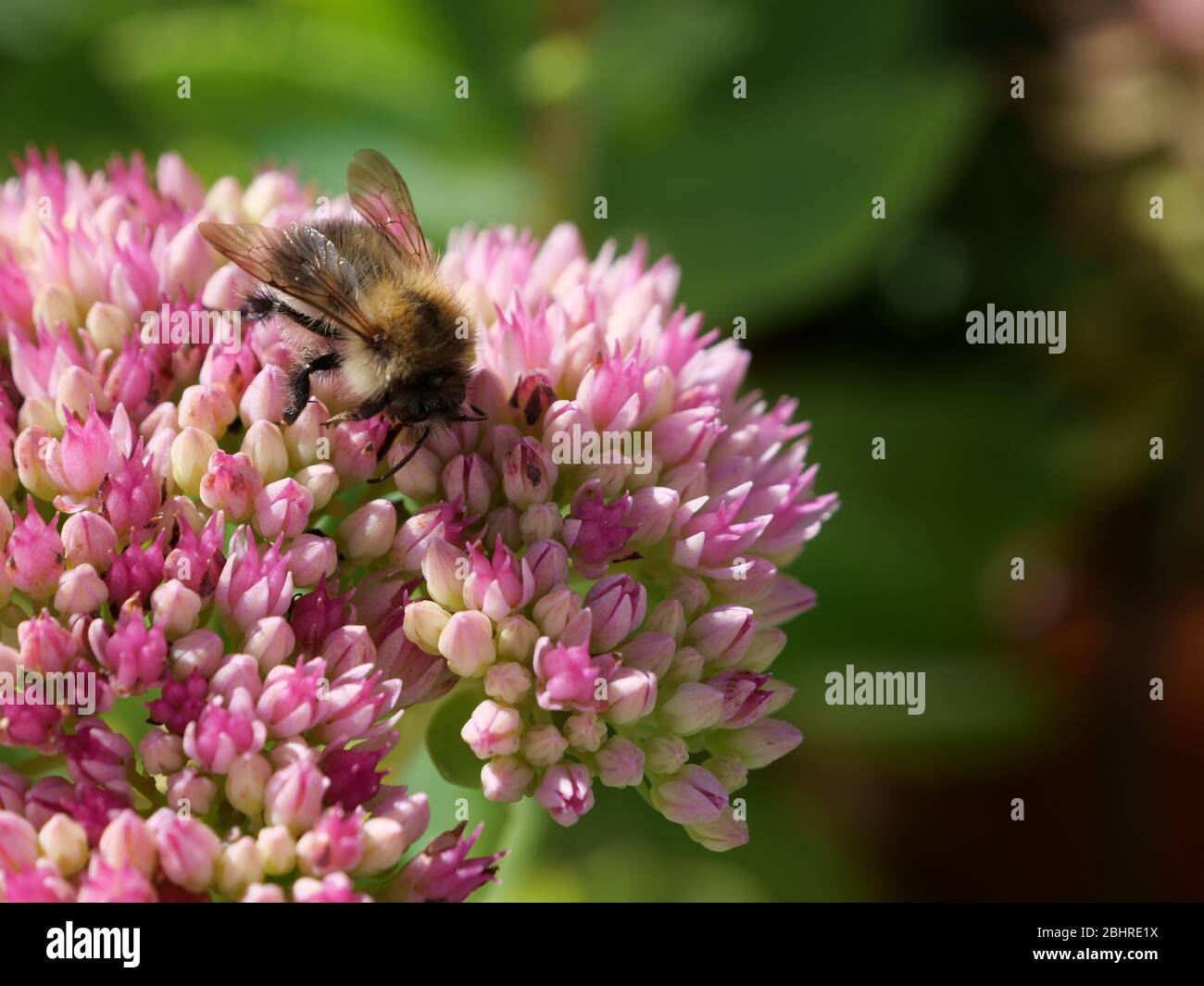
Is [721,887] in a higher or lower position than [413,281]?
lower

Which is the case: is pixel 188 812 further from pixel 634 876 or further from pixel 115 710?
pixel 634 876

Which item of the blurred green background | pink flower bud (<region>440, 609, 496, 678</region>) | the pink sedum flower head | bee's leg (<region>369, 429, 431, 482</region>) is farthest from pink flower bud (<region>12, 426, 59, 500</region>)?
the blurred green background

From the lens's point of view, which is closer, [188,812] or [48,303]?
[188,812]

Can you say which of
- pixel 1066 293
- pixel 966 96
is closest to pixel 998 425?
pixel 1066 293

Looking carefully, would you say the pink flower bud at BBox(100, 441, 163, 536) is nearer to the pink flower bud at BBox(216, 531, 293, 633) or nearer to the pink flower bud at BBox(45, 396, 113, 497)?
the pink flower bud at BBox(45, 396, 113, 497)

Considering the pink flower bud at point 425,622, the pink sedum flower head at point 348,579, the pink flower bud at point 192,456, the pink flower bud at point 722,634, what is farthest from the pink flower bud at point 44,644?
the pink flower bud at point 722,634

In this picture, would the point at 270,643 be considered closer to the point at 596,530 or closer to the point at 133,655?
the point at 133,655
